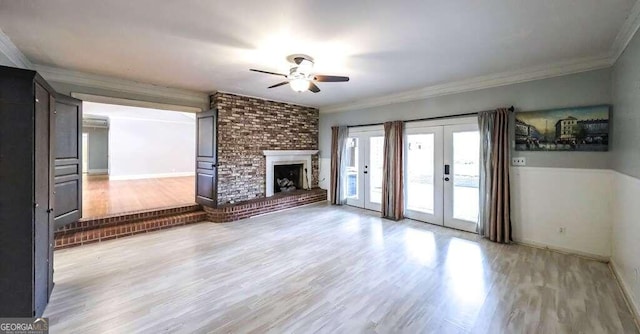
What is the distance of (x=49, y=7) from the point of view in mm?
2236

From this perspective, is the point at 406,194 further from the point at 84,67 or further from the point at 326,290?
the point at 84,67

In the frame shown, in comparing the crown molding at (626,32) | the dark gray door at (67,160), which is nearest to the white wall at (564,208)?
the crown molding at (626,32)

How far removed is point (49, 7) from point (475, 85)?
543cm

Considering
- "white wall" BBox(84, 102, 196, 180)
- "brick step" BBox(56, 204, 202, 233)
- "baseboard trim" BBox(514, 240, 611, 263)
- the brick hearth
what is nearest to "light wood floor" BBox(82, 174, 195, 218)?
"brick step" BBox(56, 204, 202, 233)

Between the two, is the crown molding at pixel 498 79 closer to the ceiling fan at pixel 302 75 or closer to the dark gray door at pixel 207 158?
the ceiling fan at pixel 302 75

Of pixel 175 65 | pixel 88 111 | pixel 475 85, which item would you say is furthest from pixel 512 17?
pixel 88 111

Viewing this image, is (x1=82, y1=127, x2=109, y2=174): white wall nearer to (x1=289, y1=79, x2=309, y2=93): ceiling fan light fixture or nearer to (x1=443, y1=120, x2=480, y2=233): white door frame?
(x1=289, y1=79, x2=309, y2=93): ceiling fan light fixture

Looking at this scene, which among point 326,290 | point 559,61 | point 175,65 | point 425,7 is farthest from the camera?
point 175,65

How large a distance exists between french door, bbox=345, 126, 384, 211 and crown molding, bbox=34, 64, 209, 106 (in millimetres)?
3567

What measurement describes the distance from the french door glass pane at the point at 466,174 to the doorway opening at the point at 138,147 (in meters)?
7.89

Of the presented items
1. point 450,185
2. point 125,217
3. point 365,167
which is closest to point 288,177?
point 365,167

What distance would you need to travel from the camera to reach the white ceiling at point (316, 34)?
2213 mm

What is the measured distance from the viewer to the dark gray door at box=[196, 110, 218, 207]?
513 centimetres

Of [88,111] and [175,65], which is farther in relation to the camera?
[88,111]
